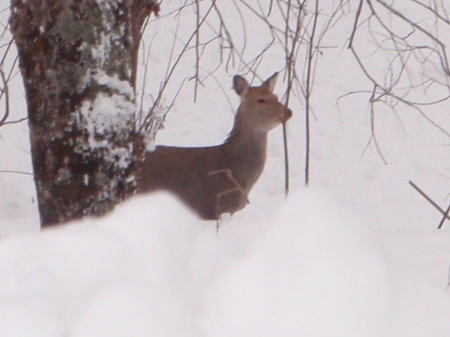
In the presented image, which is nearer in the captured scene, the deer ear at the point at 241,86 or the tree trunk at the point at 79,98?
the tree trunk at the point at 79,98

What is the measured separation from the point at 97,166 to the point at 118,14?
1.97 ft

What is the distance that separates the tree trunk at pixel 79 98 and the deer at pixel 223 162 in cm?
376

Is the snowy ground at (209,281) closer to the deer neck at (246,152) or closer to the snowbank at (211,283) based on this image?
the snowbank at (211,283)

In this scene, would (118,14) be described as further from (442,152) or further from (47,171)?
(442,152)

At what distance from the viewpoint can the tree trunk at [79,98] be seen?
3.48 meters

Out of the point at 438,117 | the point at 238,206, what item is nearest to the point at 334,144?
the point at 438,117

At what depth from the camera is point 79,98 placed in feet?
11.7

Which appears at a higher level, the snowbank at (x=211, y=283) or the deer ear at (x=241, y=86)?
the snowbank at (x=211, y=283)

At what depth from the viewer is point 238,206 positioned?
7.62 meters

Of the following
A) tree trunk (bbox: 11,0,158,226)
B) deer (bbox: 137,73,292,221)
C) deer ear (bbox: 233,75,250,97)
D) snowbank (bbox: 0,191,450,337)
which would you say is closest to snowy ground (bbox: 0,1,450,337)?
snowbank (bbox: 0,191,450,337)

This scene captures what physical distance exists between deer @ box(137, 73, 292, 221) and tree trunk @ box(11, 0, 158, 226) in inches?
148

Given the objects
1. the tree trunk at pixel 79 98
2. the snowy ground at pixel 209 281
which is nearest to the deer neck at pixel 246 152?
the tree trunk at pixel 79 98

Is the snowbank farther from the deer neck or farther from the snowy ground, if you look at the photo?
the deer neck

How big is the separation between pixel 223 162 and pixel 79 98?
181 inches
